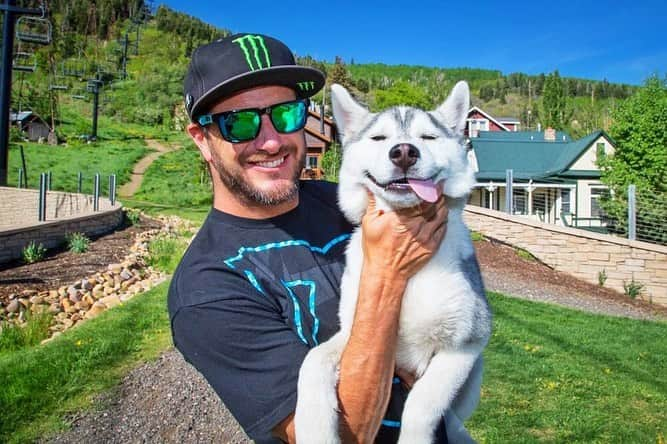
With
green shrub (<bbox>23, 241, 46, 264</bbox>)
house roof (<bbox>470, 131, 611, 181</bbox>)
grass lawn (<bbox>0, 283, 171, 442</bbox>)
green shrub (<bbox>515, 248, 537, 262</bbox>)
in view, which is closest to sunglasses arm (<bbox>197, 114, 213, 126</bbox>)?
grass lawn (<bbox>0, 283, 171, 442</bbox>)

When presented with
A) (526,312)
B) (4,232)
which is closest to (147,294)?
(4,232)

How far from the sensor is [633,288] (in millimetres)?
13297

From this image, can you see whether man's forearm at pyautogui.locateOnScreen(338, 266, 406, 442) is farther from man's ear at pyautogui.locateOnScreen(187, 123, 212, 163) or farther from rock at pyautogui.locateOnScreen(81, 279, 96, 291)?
rock at pyautogui.locateOnScreen(81, 279, 96, 291)

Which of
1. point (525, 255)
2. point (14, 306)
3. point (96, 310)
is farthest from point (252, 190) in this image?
point (525, 255)

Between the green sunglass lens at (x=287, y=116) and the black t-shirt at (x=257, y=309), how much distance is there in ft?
1.31

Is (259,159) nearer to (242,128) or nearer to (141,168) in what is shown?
(242,128)

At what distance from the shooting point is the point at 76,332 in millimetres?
7012

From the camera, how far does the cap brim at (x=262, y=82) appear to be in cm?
214

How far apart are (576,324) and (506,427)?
4.87 meters

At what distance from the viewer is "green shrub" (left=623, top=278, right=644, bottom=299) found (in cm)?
1327

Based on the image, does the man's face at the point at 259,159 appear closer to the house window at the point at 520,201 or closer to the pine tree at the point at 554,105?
the house window at the point at 520,201

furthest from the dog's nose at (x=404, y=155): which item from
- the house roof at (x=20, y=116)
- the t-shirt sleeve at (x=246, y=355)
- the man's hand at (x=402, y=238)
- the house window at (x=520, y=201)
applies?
the house roof at (x=20, y=116)

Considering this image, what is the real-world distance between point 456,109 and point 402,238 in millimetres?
915

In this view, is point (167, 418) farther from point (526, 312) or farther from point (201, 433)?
point (526, 312)
